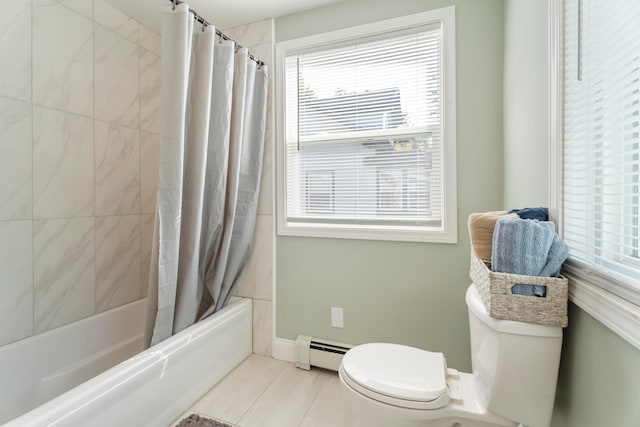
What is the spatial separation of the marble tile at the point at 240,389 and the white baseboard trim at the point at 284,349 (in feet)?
0.11

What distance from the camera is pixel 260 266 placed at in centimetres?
204

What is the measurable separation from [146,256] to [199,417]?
3.88ft

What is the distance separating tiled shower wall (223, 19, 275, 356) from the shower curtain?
3.9 inches

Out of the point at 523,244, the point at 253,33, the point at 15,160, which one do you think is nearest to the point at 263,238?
the point at 15,160

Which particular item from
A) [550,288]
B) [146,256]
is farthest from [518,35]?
[146,256]

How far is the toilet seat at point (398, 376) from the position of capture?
40.2 inches

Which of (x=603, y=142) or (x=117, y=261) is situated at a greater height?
(x=603, y=142)

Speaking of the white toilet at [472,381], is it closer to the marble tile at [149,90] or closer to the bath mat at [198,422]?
the bath mat at [198,422]

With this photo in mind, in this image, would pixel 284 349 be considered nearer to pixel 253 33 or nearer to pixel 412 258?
pixel 412 258

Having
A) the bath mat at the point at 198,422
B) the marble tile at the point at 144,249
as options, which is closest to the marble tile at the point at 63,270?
the marble tile at the point at 144,249

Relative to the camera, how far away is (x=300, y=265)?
1959 mm

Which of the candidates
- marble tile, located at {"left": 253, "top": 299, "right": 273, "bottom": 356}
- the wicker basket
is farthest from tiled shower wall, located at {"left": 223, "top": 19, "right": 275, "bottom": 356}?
the wicker basket

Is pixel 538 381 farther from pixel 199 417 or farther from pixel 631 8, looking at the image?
pixel 199 417

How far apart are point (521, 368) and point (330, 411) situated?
102 centimetres
